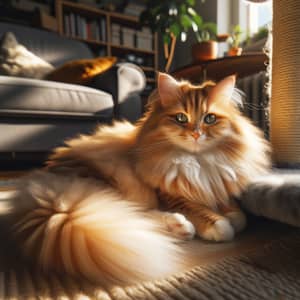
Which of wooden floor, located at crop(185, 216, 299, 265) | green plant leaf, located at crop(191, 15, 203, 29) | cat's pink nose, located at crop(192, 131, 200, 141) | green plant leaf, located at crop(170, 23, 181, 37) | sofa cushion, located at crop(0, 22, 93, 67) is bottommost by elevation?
wooden floor, located at crop(185, 216, 299, 265)

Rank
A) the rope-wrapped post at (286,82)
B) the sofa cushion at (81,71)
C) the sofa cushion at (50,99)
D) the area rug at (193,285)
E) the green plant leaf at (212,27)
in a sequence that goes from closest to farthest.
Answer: the area rug at (193,285), the rope-wrapped post at (286,82), the sofa cushion at (50,99), the sofa cushion at (81,71), the green plant leaf at (212,27)

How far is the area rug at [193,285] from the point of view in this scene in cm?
41

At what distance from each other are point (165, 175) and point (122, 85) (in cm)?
128

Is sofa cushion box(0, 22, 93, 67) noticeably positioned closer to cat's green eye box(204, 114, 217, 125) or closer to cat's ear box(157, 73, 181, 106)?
cat's ear box(157, 73, 181, 106)

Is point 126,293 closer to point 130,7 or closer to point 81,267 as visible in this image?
point 81,267

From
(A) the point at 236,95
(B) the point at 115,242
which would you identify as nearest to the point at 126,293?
(B) the point at 115,242

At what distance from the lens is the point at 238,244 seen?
2.04ft

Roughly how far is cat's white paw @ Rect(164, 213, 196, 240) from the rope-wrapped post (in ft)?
1.64

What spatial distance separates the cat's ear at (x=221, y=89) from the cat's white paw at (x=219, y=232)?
1.05ft

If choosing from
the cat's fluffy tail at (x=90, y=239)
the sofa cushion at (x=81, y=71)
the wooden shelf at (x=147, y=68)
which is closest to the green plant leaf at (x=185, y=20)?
the sofa cushion at (x=81, y=71)

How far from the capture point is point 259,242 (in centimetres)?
64

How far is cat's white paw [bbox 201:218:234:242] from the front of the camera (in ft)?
2.03

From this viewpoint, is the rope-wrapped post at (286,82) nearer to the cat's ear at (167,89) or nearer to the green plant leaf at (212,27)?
the cat's ear at (167,89)

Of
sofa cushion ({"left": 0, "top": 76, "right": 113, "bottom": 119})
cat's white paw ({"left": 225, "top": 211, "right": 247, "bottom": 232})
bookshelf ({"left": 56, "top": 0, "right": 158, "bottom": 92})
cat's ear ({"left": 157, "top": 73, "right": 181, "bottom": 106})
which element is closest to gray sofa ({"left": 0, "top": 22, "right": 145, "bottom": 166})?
sofa cushion ({"left": 0, "top": 76, "right": 113, "bottom": 119})
